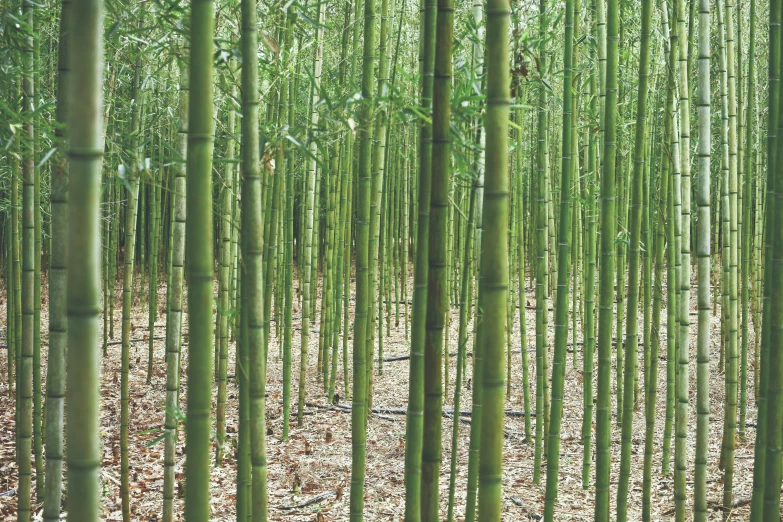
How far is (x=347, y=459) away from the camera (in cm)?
420

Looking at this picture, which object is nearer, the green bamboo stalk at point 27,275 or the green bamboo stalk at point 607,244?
the green bamboo stalk at point 607,244

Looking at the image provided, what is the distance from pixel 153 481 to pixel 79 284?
316 cm

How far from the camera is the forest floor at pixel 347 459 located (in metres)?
3.45

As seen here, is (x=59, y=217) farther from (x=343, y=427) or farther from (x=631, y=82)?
(x=631, y=82)

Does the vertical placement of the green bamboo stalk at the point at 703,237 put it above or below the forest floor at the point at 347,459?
above

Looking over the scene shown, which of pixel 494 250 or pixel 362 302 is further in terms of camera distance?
pixel 362 302

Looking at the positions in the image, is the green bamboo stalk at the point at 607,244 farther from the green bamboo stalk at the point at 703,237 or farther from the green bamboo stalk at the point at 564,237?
the green bamboo stalk at the point at 703,237

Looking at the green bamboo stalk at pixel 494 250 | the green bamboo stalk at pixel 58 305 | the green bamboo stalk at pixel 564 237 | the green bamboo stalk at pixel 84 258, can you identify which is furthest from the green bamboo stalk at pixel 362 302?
the green bamboo stalk at pixel 84 258

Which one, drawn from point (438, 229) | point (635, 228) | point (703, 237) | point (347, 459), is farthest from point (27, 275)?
point (703, 237)

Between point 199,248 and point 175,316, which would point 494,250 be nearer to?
point 199,248

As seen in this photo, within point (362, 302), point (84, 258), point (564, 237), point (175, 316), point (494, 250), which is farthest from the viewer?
point (175, 316)

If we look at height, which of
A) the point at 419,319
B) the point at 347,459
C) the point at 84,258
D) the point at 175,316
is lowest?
the point at 347,459

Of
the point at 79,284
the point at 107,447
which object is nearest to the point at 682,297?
the point at 79,284

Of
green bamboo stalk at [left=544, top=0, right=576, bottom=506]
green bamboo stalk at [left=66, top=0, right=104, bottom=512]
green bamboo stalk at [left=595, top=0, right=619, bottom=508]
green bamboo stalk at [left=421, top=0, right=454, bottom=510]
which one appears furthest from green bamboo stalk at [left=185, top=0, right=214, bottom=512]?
green bamboo stalk at [left=544, top=0, right=576, bottom=506]
